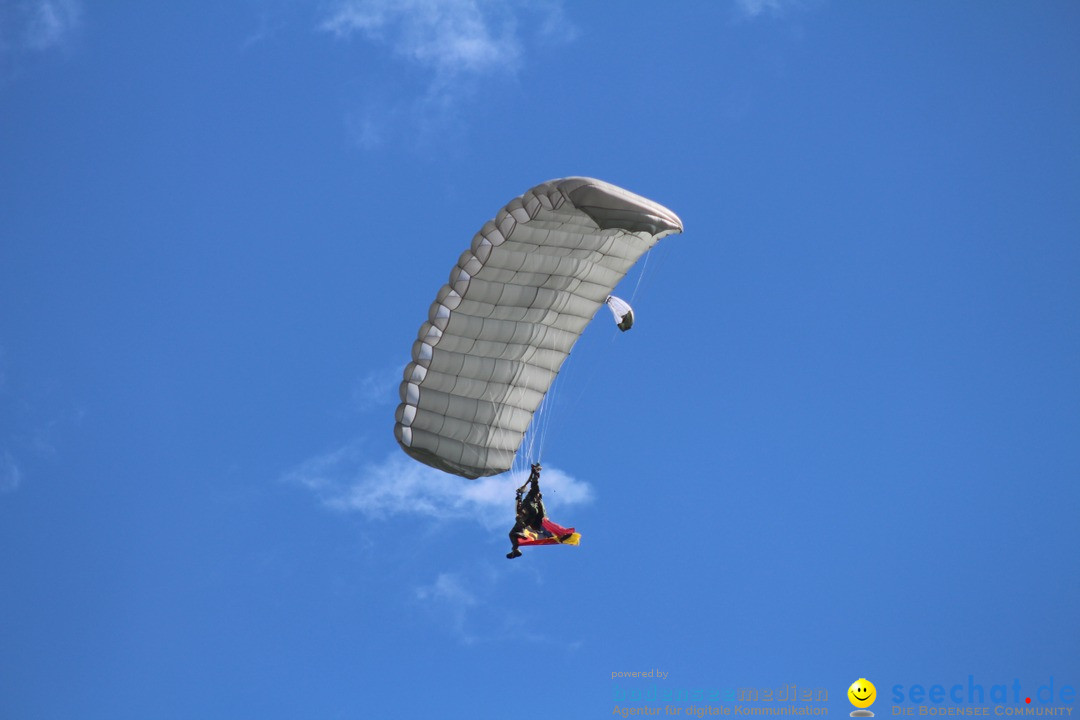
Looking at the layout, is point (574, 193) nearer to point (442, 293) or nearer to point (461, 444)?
point (442, 293)

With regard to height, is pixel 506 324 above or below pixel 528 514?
above

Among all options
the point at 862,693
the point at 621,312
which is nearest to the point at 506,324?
the point at 621,312

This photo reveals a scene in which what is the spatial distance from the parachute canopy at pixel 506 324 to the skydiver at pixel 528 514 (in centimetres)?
107

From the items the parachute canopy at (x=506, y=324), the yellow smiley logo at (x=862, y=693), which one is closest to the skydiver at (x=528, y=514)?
the parachute canopy at (x=506, y=324)

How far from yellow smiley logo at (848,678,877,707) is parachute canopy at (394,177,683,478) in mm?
7556

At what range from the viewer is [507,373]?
77.6ft

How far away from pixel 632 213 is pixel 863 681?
10.9 m

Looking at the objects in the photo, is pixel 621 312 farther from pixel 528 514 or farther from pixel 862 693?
pixel 862 693

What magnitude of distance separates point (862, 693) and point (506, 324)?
952cm

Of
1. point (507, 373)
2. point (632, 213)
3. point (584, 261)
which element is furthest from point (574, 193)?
point (507, 373)

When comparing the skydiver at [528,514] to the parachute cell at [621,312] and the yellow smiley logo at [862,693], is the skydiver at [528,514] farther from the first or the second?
the yellow smiley logo at [862,693]

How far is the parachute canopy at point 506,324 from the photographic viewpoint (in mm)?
21469

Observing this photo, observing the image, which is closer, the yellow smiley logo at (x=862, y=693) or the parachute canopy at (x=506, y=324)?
Answer: the parachute canopy at (x=506, y=324)

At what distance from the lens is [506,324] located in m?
23.0
